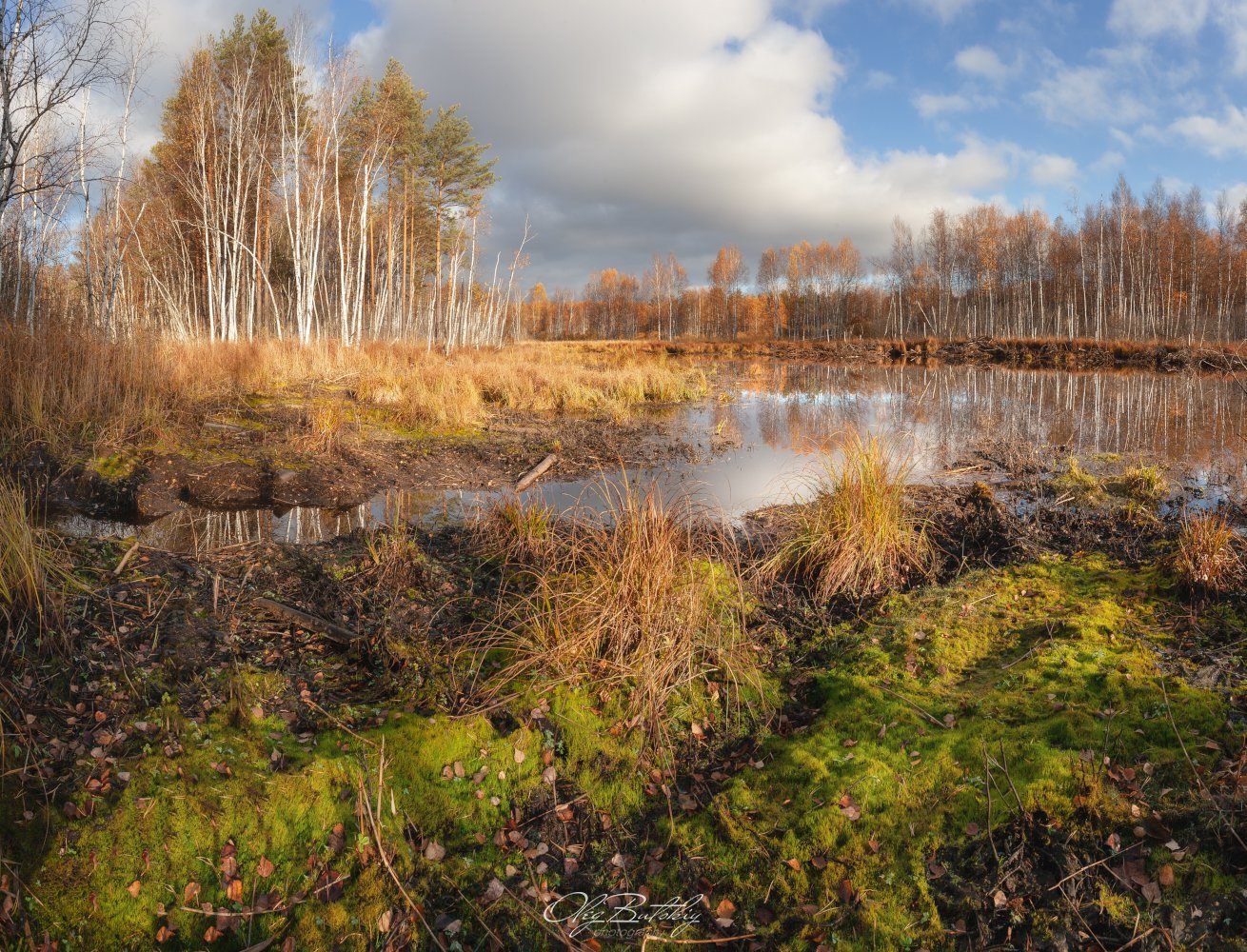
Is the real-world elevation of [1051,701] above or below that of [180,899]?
above

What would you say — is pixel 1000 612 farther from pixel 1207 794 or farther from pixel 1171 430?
pixel 1171 430

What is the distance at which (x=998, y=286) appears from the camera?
6184cm

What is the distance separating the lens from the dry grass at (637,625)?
3.90 metres

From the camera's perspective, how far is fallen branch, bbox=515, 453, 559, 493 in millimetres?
9992

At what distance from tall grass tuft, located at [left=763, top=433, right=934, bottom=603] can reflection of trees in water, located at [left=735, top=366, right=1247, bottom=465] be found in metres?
0.86

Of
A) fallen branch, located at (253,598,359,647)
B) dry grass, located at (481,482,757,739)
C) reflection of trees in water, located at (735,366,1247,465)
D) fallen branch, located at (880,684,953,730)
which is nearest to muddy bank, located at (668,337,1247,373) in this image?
reflection of trees in water, located at (735,366,1247,465)

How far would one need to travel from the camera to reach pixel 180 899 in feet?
8.48

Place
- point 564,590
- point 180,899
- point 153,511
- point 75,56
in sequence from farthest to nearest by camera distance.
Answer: point 75,56 < point 153,511 < point 564,590 < point 180,899

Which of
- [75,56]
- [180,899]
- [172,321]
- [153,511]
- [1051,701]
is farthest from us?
[172,321]

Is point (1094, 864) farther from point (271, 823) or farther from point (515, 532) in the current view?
point (515, 532)

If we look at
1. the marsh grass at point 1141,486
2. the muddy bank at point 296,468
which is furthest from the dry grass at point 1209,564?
the muddy bank at point 296,468

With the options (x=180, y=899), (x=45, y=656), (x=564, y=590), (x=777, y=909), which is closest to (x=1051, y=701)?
(x=777, y=909)

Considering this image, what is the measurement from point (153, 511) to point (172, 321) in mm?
19429

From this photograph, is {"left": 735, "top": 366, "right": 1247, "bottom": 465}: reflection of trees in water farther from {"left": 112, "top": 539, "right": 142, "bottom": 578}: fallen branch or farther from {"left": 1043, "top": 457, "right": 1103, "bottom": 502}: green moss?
{"left": 112, "top": 539, "right": 142, "bottom": 578}: fallen branch
